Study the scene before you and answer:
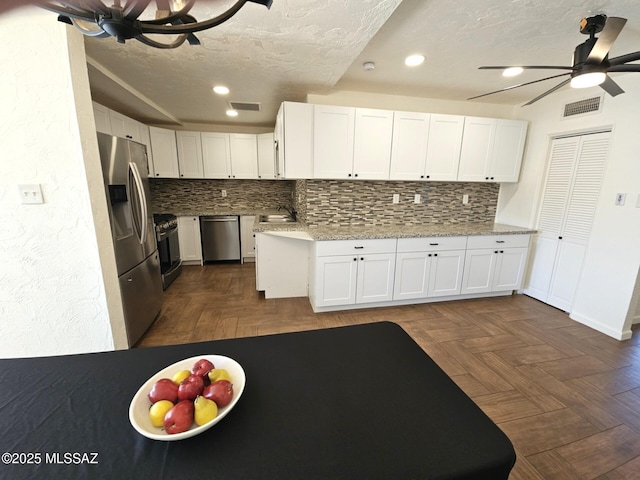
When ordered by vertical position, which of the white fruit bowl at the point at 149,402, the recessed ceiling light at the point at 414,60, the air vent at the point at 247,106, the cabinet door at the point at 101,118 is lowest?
the white fruit bowl at the point at 149,402

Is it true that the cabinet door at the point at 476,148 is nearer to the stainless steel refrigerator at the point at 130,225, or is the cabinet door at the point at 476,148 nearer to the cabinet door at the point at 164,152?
the stainless steel refrigerator at the point at 130,225

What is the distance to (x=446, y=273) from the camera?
10.2 feet

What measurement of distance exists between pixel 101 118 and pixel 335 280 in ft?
10.1

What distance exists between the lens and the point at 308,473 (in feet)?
1.92

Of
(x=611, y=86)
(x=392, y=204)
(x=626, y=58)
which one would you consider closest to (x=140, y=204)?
(x=392, y=204)

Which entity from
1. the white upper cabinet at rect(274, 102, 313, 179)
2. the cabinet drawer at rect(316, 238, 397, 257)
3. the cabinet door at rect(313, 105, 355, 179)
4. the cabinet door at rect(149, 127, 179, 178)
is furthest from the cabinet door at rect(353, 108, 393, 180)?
the cabinet door at rect(149, 127, 179, 178)

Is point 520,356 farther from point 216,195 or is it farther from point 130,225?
point 216,195

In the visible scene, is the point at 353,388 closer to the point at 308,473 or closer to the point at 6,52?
the point at 308,473

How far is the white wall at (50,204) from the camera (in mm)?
1456

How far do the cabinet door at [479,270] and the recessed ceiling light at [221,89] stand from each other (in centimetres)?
332

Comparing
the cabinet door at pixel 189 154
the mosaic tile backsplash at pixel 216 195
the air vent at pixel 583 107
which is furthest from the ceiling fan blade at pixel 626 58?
the cabinet door at pixel 189 154

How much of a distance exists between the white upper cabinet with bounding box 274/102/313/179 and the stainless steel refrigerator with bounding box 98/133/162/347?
1.34 meters

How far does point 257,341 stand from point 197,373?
0.29 metres

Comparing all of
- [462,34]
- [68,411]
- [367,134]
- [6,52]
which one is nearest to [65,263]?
[6,52]
